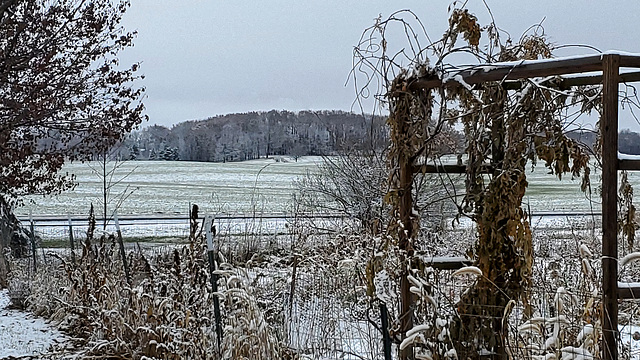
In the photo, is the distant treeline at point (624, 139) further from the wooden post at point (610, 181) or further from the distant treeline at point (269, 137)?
the wooden post at point (610, 181)

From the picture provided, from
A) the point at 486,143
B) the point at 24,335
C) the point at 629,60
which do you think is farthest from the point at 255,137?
the point at 629,60

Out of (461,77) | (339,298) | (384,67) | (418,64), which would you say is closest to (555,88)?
(461,77)

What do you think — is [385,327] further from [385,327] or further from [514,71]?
[514,71]

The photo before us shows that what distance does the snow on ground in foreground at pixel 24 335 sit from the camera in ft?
17.5

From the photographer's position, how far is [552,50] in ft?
12.5

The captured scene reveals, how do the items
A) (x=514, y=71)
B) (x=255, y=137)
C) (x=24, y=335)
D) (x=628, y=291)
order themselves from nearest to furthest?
(x=628, y=291) < (x=514, y=71) < (x=24, y=335) < (x=255, y=137)

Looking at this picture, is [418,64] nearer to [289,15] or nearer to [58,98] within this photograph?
[58,98]

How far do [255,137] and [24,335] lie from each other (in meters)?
31.0

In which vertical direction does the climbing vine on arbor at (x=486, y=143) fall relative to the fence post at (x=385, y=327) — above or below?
above

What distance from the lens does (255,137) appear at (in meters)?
36.5

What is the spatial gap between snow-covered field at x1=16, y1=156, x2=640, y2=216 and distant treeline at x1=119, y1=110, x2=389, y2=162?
89 cm

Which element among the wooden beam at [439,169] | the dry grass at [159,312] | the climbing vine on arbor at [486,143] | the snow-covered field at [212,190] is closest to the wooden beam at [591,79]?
the climbing vine on arbor at [486,143]

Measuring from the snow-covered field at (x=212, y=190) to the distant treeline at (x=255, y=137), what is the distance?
89 centimetres

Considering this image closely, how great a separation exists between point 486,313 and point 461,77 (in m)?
1.28
